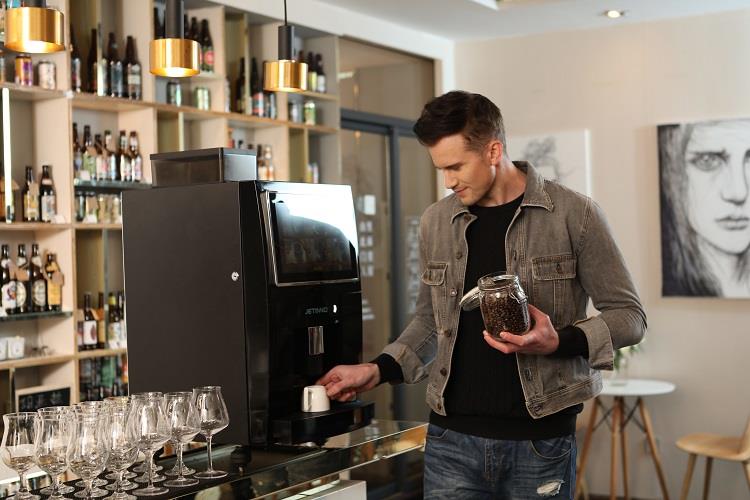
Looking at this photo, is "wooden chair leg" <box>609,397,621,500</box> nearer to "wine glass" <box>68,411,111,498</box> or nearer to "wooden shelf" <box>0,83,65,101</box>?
"wooden shelf" <box>0,83,65,101</box>

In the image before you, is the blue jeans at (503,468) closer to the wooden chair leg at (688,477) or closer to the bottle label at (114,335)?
the bottle label at (114,335)

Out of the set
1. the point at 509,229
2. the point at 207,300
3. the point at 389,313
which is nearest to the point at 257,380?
the point at 207,300

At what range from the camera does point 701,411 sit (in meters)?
5.86

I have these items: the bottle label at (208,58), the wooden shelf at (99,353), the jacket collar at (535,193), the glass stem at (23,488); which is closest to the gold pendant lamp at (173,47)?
the jacket collar at (535,193)

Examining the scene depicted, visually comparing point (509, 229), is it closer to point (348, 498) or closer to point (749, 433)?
point (348, 498)

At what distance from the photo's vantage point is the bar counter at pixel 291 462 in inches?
77.1

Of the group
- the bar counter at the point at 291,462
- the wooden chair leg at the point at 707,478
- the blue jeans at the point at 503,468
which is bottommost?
the wooden chair leg at the point at 707,478

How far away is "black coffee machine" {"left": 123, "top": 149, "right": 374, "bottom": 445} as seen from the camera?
89.0 inches

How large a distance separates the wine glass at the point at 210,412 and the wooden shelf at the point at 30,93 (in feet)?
7.35

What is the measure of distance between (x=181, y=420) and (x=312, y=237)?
1.98ft

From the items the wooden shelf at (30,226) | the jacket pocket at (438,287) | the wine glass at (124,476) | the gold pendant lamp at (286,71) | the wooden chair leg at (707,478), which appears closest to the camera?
the wine glass at (124,476)

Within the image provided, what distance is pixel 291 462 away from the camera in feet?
6.87

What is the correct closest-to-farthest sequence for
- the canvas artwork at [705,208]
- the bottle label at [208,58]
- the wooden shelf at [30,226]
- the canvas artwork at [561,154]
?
the wooden shelf at [30,226], the bottle label at [208,58], the canvas artwork at [705,208], the canvas artwork at [561,154]

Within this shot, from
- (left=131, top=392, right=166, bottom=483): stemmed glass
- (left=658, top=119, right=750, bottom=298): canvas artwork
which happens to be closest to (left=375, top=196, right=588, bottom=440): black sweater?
(left=131, top=392, right=166, bottom=483): stemmed glass
